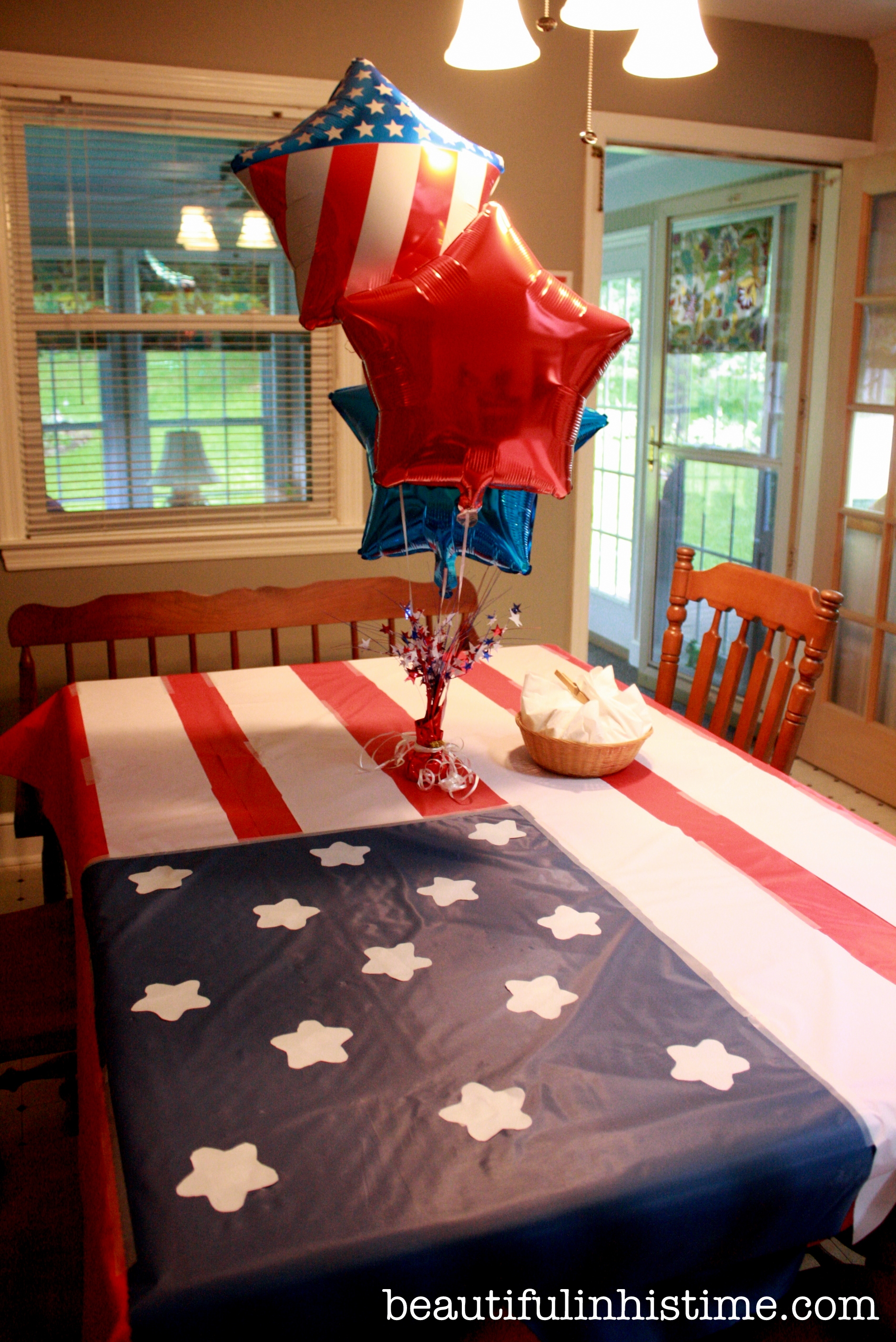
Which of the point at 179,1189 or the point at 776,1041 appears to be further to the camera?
the point at 776,1041

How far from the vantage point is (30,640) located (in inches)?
88.0

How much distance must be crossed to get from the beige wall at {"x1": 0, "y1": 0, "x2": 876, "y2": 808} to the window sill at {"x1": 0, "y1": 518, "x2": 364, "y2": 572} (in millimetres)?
30

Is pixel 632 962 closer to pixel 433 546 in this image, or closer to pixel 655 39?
pixel 433 546

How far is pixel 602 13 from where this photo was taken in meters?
1.43

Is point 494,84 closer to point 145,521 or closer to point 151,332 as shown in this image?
point 151,332

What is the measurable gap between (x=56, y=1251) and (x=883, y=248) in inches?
139

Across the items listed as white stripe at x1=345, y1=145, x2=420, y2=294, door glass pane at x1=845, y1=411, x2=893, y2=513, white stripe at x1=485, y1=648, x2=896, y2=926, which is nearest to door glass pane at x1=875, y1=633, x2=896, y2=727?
door glass pane at x1=845, y1=411, x2=893, y2=513

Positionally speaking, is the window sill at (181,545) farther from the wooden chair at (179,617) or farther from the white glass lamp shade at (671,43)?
the white glass lamp shade at (671,43)

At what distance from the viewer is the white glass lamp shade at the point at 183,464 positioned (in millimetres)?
3084

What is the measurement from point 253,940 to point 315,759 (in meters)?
0.60

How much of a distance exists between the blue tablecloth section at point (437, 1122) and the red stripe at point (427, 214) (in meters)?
0.89

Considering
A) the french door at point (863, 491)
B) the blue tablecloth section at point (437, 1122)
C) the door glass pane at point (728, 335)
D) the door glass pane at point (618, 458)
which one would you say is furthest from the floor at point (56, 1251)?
the door glass pane at point (618, 458)

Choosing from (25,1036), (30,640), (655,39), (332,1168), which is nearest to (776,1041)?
(332,1168)

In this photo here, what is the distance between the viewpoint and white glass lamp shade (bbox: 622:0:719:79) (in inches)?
56.8
